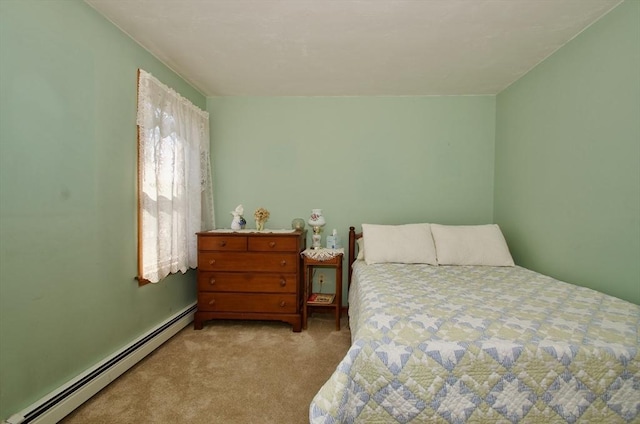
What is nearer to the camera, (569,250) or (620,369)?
(620,369)

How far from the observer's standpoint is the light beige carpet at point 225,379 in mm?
1665

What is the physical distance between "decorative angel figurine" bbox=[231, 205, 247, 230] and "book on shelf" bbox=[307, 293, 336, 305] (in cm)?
101

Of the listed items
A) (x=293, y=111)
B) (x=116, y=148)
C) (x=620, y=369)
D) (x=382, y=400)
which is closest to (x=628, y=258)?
(x=620, y=369)

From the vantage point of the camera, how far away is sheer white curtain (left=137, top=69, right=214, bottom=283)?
88.7 inches

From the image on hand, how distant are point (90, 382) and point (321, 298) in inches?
73.8

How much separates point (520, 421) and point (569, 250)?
5.13 ft

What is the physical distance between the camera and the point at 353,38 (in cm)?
215

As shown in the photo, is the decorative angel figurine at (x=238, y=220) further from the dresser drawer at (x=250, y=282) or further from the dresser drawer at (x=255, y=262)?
the dresser drawer at (x=250, y=282)

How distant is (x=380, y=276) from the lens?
2240mm

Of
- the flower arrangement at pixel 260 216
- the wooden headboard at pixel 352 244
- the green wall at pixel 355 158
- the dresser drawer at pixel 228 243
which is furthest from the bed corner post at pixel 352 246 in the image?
the dresser drawer at pixel 228 243

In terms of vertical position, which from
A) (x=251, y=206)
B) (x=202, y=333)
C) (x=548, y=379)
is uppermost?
(x=251, y=206)

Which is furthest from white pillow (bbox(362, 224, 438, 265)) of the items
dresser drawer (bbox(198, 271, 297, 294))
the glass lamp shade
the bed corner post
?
dresser drawer (bbox(198, 271, 297, 294))

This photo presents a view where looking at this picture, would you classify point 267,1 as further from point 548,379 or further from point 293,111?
point 548,379

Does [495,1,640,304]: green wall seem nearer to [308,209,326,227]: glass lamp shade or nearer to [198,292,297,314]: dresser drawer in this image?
[308,209,326,227]: glass lamp shade
